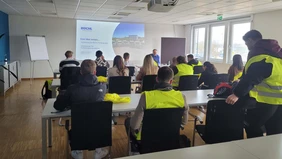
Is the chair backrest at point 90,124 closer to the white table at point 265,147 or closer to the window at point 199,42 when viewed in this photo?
the white table at point 265,147

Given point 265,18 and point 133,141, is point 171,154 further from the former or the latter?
point 265,18

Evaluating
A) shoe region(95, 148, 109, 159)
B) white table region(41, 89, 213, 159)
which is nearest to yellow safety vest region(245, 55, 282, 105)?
white table region(41, 89, 213, 159)

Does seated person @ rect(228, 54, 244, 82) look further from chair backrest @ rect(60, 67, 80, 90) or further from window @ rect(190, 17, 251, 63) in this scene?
window @ rect(190, 17, 251, 63)

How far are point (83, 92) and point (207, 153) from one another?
1411mm

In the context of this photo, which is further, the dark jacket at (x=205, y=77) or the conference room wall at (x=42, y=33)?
the conference room wall at (x=42, y=33)

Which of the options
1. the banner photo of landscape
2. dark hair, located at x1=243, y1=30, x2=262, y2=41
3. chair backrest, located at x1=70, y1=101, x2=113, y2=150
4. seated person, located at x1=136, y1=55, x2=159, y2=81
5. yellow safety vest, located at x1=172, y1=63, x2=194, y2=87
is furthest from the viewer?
the banner photo of landscape

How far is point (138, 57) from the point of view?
10.9 m

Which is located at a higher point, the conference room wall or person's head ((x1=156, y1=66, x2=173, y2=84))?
the conference room wall

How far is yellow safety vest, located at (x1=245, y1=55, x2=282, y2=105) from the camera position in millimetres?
2197

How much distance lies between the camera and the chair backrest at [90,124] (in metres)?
2.07

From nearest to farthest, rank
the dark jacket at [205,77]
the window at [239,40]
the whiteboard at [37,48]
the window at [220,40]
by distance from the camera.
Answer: the dark jacket at [205,77] → the window at [239,40] → the window at [220,40] → the whiteboard at [37,48]

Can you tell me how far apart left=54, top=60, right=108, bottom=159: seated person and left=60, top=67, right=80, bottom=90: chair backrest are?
1.92m

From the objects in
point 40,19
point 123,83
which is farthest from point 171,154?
point 40,19

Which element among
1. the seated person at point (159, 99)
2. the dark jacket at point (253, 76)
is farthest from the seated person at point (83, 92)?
the dark jacket at point (253, 76)
